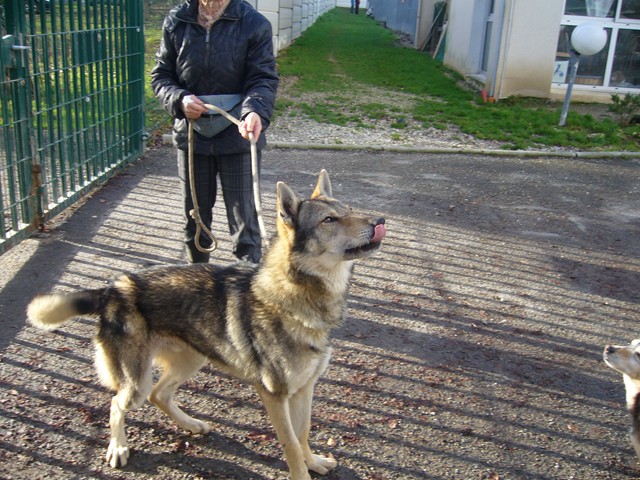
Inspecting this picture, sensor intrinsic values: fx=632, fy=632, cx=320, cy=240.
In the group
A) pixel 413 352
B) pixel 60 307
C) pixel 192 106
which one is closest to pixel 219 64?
pixel 192 106

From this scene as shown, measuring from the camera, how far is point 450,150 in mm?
10602

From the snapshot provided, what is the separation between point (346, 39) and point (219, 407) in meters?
28.2

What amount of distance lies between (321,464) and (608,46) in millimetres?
13472

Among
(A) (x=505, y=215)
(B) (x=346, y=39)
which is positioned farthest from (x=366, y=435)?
(B) (x=346, y=39)

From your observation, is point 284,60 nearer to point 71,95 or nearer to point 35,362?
point 71,95

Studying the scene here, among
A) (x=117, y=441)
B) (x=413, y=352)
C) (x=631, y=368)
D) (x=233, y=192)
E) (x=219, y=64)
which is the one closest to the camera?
(x=117, y=441)

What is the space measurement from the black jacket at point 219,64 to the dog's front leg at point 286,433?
1920 millimetres

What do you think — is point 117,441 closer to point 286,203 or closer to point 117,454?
point 117,454

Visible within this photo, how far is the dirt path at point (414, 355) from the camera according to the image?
11.6 ft

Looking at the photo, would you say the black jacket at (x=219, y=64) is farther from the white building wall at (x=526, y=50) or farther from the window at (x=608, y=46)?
the window at (x=608, y=46)

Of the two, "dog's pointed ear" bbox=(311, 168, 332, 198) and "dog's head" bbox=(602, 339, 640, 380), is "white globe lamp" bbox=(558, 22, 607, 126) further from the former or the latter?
"dog's pointed ear" bbox=(311, 168, 332, 198)

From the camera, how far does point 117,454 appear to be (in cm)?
339

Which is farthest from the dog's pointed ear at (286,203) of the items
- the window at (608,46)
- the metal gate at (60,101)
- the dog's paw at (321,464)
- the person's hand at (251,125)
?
the window at (608,46)

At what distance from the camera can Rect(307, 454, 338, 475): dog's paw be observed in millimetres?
3438
